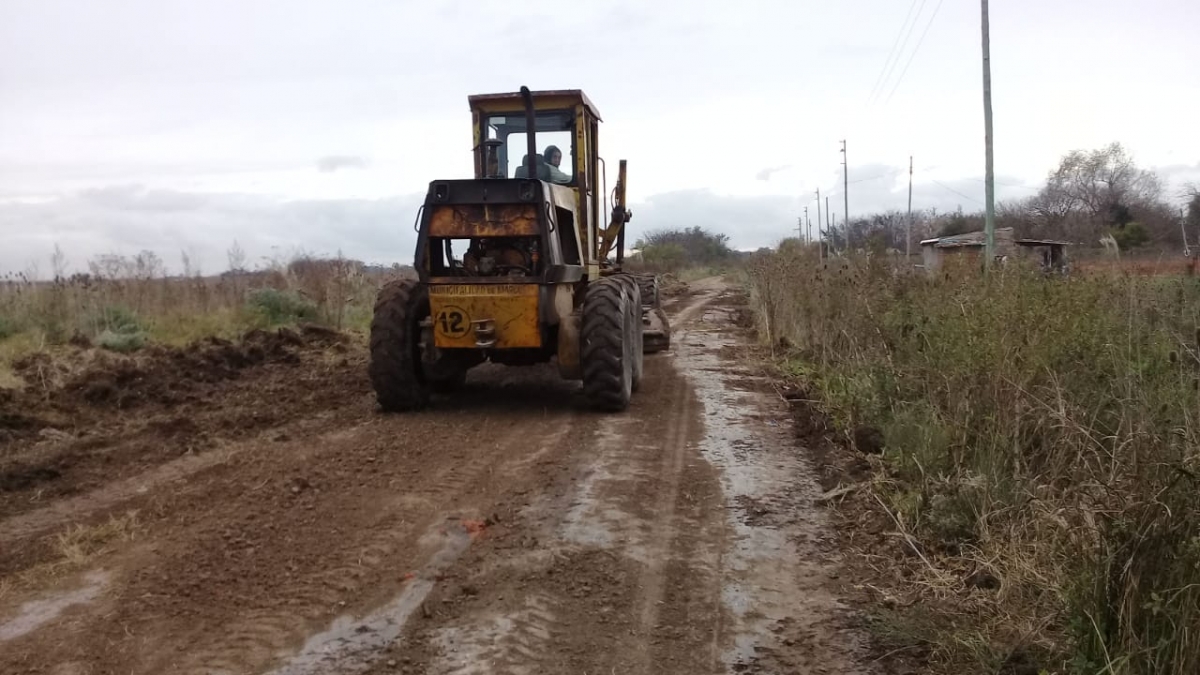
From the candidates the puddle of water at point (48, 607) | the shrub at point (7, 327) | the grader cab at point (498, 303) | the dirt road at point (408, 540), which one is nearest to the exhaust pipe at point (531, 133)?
the grader cab at point (498, 303)

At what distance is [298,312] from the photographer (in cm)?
1681

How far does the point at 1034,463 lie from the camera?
5469 millimetres

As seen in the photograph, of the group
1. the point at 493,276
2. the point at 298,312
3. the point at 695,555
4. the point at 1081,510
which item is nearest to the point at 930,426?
the point at 695,555

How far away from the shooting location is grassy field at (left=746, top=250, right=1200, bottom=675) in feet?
10.7

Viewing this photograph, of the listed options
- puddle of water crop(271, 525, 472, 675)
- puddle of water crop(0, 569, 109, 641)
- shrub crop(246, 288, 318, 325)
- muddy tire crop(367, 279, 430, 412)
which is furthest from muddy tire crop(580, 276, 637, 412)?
shrub crop(246, 288, 318, 325)

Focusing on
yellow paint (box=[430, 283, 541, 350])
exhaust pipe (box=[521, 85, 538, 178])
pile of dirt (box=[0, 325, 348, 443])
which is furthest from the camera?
exhaust pipe (box=[521, 85, 538, 178])

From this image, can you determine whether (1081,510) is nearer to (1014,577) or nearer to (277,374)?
(1014,577)

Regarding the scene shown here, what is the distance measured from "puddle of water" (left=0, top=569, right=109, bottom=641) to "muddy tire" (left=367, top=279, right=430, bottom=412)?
13.8ft

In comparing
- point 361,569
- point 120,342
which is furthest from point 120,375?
point 361,569

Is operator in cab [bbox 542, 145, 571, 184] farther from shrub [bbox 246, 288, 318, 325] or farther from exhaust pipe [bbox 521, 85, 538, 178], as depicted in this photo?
shrub [bbox 246, 288, 318, 325]

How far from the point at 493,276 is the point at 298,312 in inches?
344

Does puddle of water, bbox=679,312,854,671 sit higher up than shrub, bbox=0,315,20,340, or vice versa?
shrub, bbox=0,315,20,340

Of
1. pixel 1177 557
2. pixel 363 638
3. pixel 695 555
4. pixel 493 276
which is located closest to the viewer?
pixel 1177 557

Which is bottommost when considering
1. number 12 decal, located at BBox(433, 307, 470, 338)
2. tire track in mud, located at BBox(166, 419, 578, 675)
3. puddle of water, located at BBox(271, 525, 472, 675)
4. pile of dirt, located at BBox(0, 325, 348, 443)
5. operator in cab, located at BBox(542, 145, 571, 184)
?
puddle of water, located at BBox(271, 525, 472, 675)
